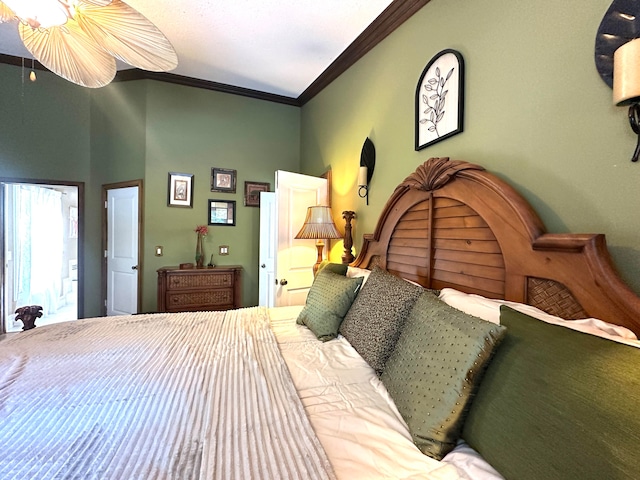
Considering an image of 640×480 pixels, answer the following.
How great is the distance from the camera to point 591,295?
A: 34.7 inches

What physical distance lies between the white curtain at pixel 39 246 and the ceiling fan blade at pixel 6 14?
355cm

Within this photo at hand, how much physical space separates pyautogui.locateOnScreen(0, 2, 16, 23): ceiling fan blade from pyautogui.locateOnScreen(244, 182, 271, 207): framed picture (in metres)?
2.48

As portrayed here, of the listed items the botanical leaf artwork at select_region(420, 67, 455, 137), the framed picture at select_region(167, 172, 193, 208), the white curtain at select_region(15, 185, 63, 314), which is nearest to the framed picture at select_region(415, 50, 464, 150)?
the botanical leaf artwork at select_region(420, 67, 455, 137)

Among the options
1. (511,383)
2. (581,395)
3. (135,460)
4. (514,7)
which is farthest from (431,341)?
(514,7)

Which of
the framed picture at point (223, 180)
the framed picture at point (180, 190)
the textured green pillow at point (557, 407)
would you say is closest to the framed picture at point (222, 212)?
the framed picture at point (223, 180)

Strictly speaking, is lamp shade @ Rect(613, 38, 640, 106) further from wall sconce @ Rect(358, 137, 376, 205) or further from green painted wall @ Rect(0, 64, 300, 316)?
green painted wall @ Rect(0, 64, 300, 316)

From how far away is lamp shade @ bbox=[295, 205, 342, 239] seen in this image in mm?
2551

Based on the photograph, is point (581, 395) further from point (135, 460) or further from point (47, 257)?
point (47, 257)

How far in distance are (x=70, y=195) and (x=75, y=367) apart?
5488 millimetres

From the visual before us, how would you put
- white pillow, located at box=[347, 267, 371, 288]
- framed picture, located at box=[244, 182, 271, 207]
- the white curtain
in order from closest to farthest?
white pillow, located at box=[347, 267, 371, 288] < framed picture, located at box=[244, 182, 271, 207] < the white curtain

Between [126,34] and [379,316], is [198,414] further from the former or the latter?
[126,34]

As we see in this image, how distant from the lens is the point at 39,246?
4258 mm

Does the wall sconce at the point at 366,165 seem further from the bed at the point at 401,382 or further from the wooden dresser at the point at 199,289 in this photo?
the wooden dresser at the point at 199,289

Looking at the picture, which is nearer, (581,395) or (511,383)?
(581,395)
